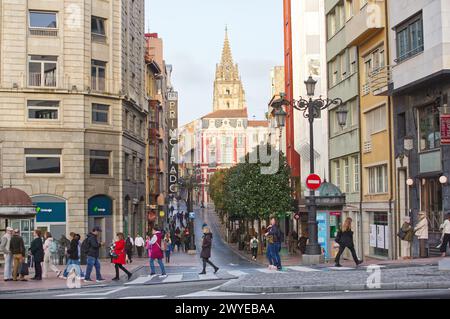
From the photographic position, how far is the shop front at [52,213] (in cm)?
4575

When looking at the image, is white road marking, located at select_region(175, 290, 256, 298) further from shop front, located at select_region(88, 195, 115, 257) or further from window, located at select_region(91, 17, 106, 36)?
window, located at select_region(91, 17, 106, 36)

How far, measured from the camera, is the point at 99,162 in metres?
48.4

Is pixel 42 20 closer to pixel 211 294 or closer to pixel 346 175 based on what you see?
pixel 346 175

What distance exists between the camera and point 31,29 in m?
46.4

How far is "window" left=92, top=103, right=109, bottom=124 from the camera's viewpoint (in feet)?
158

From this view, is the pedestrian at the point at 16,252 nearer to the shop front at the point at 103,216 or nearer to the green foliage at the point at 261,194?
the shop front at the point at 103,216

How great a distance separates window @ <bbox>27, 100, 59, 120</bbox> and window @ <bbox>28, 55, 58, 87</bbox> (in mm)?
1068

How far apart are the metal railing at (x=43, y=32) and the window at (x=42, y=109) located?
3.88 meters

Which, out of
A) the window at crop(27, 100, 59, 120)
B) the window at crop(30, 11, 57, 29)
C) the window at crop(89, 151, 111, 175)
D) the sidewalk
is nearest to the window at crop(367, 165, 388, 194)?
the window at crop(89, 151, 111, 175)

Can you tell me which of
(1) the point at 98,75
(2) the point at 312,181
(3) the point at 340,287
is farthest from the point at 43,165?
(3) the point at 340,287

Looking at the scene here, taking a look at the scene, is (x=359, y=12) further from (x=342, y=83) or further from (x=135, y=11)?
(x=135, y=11)

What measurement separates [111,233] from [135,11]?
57.1ft

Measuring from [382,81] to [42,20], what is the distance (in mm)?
21553

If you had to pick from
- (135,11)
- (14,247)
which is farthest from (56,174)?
(14,247)
